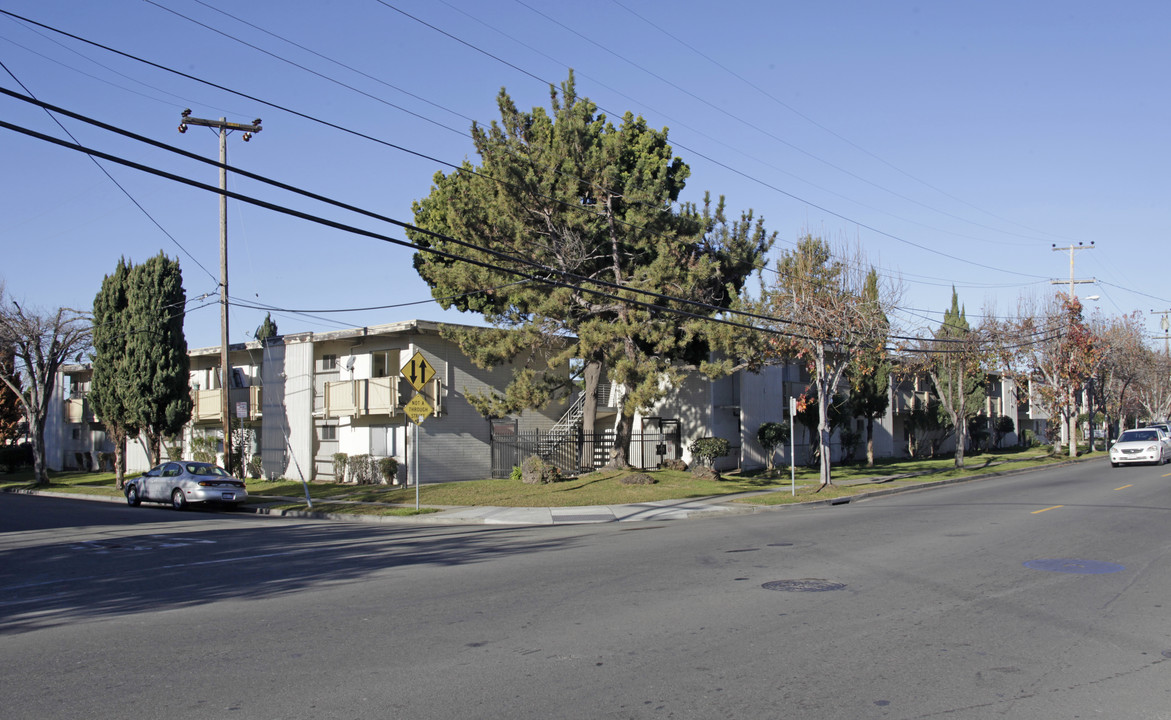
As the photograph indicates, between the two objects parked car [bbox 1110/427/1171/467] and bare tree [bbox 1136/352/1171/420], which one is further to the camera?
bare tree [bbox 1136/352/1171/420]

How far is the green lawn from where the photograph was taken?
938 inches

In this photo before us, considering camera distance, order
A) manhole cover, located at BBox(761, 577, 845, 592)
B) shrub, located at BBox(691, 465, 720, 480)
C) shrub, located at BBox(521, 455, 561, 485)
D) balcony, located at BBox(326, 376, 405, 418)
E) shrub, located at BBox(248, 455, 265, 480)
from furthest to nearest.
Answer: shrub, located at BBox(248, 455, 265, 480)
balcony, located at BBox(326, 376, 405, 418)
shrub, located at BBox(691, 465, 720, 480)
shrub, located at BBox(521, 455, 561, 485)
manhole cover, located at BBox(761, 577, 845, 592)

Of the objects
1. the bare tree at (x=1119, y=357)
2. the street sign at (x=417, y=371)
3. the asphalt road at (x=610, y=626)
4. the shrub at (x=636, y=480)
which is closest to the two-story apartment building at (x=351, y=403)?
the street sign at (x=417, y=371)

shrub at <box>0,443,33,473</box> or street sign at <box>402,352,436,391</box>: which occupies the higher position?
street sign at <box>402,352,436,391</box>

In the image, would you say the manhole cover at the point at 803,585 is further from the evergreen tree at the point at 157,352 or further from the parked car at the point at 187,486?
the evergreen tree at the point at 157,352

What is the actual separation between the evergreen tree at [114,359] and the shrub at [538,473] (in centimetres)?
1632

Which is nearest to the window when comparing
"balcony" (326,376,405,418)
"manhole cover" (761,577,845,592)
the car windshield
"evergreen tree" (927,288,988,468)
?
"balcony" (326,376,405,418)

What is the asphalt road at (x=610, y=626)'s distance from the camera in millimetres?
5961

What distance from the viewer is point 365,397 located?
30.3m

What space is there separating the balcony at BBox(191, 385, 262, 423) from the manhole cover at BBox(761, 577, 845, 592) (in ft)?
94.7

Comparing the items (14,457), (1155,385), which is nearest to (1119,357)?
(1155,385)

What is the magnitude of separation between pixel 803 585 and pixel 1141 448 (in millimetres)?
32317

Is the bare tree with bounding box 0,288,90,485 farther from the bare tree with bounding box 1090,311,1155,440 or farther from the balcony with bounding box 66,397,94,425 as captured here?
the bare tree with bounding box 1090,311,1155,440

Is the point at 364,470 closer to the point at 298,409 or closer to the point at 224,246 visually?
the point at 298,409
